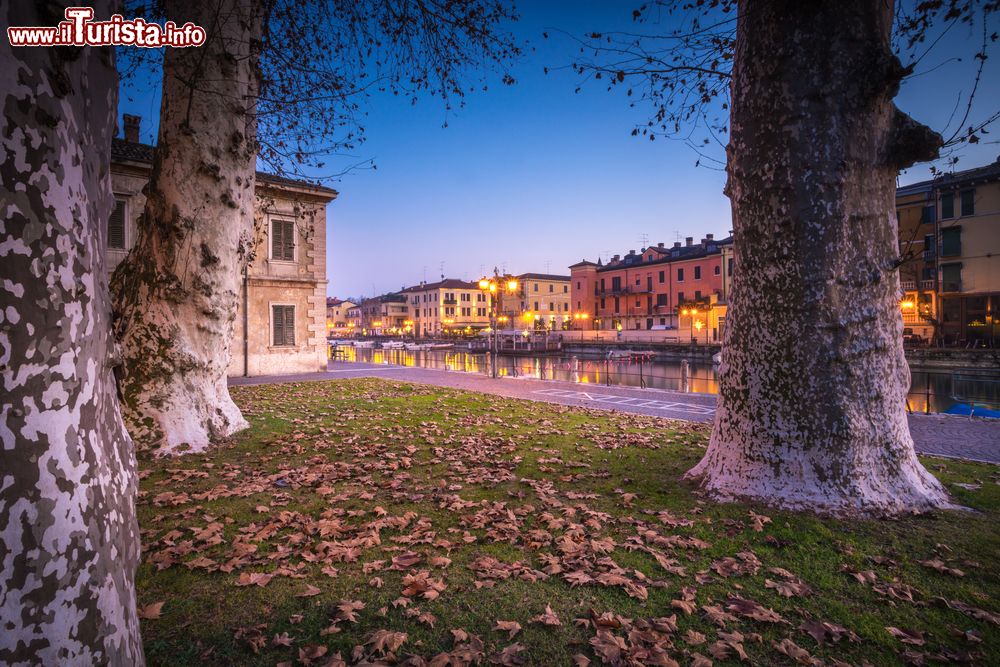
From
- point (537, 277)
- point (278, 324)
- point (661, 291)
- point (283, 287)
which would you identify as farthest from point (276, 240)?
point (537, 277)

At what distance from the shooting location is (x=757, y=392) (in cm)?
452

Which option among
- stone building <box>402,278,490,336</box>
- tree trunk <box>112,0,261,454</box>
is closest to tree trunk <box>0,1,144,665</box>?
tree trunk <box>112,0,261,454</box>

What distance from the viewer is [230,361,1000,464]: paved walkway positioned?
7.69 m

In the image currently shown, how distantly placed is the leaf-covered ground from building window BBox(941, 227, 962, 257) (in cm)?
4239

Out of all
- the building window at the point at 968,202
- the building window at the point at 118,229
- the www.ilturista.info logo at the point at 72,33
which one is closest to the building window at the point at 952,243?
the building window at the point at 968,202

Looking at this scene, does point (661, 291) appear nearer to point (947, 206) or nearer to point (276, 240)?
point (947, 206)

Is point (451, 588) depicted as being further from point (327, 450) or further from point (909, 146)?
point (909, 146)

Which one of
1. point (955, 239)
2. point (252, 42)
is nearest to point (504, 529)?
point (252, 42)

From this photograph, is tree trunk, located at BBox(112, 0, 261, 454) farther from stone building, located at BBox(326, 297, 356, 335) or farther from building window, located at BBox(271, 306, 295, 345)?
stone building, located at BBox(326, 297, 356, 335)

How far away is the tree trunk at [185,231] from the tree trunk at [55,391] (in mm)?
5354

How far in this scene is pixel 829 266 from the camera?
429cm

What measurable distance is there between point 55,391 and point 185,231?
5981 mm

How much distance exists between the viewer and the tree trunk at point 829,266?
14.0ft

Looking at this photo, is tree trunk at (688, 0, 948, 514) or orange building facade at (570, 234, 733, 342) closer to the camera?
tree trunk at (688, 0, 948, 514)
